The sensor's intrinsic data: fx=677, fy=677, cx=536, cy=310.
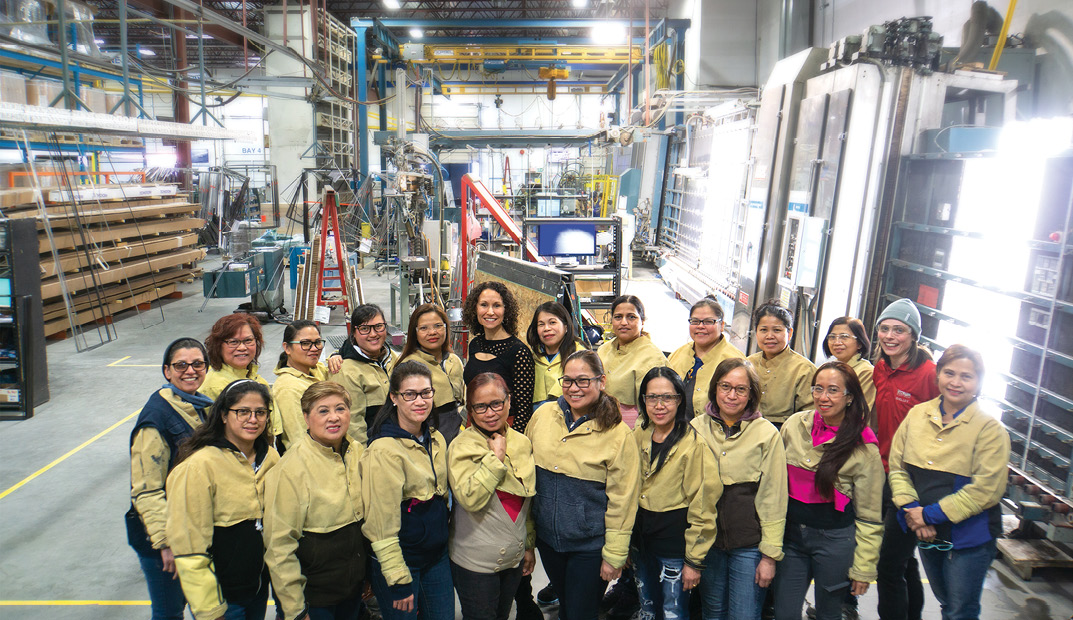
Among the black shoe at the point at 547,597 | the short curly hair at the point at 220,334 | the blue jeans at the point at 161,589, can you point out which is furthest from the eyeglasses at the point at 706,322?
the blue jeans at the point at 161,589

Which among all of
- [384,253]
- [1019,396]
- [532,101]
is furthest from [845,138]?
[532,101]

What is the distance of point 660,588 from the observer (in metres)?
3.03

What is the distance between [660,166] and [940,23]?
8964 mm

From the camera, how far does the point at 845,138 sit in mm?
6090

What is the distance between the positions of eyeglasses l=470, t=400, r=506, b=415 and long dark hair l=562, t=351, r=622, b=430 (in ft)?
1.16

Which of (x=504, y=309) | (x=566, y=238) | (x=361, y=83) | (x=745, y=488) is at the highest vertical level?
(x=361, y=83)

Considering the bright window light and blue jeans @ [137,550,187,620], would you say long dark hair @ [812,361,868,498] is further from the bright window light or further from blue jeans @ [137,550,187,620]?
the bright window light

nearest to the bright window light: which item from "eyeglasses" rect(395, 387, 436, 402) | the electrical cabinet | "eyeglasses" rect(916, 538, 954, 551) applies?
the electrical cabinet

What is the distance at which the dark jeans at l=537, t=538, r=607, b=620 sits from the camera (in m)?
2.91

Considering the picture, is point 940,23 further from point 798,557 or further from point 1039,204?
point 798,557

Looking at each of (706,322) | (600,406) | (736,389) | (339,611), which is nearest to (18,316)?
(339,611)

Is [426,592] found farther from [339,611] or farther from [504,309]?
[504,309]

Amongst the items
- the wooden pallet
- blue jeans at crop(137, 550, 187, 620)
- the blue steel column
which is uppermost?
the blue steel column

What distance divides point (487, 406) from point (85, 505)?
4.23m
